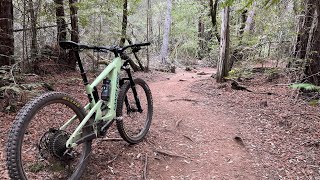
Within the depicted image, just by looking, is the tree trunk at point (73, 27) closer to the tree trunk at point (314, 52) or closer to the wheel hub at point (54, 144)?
the wheel hub at point (54, 144)

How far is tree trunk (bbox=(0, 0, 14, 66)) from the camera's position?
5.12 meters

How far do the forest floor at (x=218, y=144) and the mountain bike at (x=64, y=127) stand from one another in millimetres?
315

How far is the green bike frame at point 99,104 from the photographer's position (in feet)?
9.28

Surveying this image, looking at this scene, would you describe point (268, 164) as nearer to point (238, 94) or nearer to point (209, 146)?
point (209, 146)

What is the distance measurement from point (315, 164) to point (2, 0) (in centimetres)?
624

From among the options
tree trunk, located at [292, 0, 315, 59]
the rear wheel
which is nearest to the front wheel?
the rear wheel

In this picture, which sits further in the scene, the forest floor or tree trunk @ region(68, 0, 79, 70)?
tree trunk @ region(68, 0, 79, 70)

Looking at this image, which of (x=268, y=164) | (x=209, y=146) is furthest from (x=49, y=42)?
(x=268, y=164)

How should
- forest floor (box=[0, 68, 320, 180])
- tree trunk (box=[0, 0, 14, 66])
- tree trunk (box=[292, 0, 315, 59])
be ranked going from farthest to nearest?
tree trunk (box=[292, 0, 315, 59]), tree trunk (box=[0, 0, 14, 66]), forest floor (box=[0, 68, 320, 180])

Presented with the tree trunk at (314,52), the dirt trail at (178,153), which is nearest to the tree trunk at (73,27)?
the dirt trail at (178,153)

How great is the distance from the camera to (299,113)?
5922mm

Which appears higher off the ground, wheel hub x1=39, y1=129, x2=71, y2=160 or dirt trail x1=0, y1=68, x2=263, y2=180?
wheel hub x1=39, y1=129, x2=71, y2=160

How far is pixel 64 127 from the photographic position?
109 inches

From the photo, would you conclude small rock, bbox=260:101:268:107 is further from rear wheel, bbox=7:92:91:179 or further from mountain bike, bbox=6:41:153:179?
rear wheel, bbox=7:92:91:179
